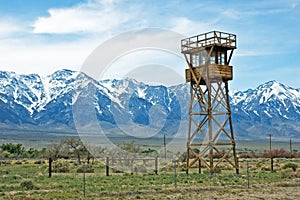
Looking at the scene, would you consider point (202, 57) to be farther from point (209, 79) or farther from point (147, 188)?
point (147, 188)

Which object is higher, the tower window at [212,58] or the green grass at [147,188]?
the tower window at [212,58]

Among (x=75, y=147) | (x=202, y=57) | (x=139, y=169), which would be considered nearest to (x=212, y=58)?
(x=202, y=57)

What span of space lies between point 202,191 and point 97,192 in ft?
15.8

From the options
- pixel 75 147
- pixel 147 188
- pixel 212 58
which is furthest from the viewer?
pixel 75 147

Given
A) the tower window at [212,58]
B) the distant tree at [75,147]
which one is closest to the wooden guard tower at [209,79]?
the tower window at [212,58]

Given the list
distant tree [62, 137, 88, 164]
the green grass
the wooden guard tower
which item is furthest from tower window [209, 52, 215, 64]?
distant tree [62, 137, 88, 164]

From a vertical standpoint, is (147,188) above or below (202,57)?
below

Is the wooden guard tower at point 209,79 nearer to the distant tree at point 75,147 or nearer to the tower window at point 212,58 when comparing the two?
the tower window at point 212,58

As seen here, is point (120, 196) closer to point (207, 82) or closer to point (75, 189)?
point (75, 189)

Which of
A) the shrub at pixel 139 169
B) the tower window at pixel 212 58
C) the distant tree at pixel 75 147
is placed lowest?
the shrub at pixel 139 169

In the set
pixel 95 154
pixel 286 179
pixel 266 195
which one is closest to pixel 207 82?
pixel 286 179

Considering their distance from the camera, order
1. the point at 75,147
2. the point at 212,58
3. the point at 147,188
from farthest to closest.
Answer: the point at 75,147, the point at 212,58, the point at 147,188

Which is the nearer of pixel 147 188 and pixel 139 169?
pixel 147 188

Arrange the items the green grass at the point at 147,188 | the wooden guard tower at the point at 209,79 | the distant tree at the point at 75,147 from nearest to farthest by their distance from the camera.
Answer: the green grass at the point at 147,188 → the wooden guard tower at the point at 209,79 → the distant tree at the point at 75,147
